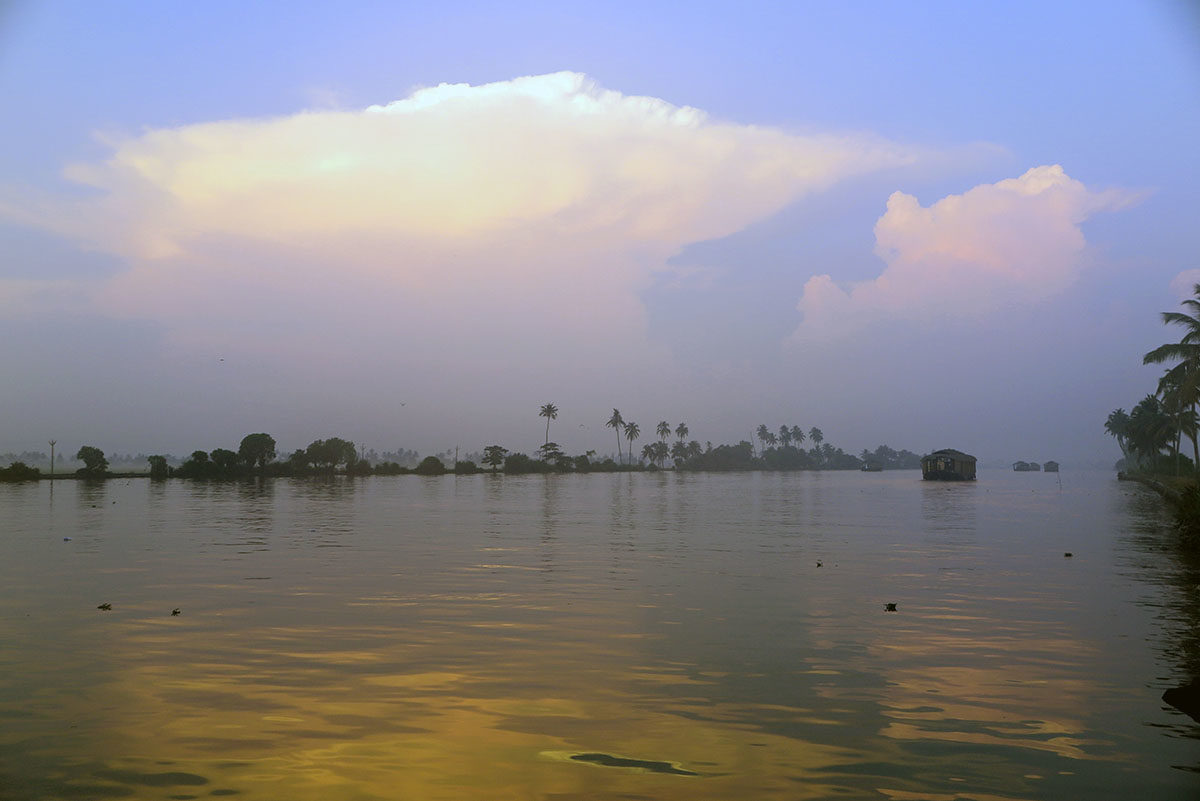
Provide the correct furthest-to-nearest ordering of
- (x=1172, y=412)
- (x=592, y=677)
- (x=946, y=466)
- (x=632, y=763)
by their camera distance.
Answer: (x=946, y=466) < (x=1172, y=412) < (x=592, y=677) < (x=632, y=763)

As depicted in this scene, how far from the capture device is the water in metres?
8.58

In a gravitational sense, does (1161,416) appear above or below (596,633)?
above

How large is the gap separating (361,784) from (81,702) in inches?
204

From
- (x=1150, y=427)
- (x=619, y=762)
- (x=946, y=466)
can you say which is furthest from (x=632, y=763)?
(x=946, y=466)

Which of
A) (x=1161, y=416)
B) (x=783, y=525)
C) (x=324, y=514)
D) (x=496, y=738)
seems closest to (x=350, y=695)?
(x=496, y=738)

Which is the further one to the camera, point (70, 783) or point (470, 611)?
point (470, 611)

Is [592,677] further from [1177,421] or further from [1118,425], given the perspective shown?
[1118,425]

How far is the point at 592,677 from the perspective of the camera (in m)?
12.6

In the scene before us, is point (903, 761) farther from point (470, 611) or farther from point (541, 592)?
point (541, 592)

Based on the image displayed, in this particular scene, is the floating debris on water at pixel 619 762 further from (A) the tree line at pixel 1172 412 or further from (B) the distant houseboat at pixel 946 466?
(B) the distant houseboat at pixel 946 466

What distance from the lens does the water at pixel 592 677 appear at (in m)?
8.58

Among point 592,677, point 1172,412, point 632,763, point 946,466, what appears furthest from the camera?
point 946,466

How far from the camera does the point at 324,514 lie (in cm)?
5322

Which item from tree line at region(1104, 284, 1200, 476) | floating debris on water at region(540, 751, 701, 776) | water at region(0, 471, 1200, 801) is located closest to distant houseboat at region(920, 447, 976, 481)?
tree line at region(1104, 284, 1200, 476)
